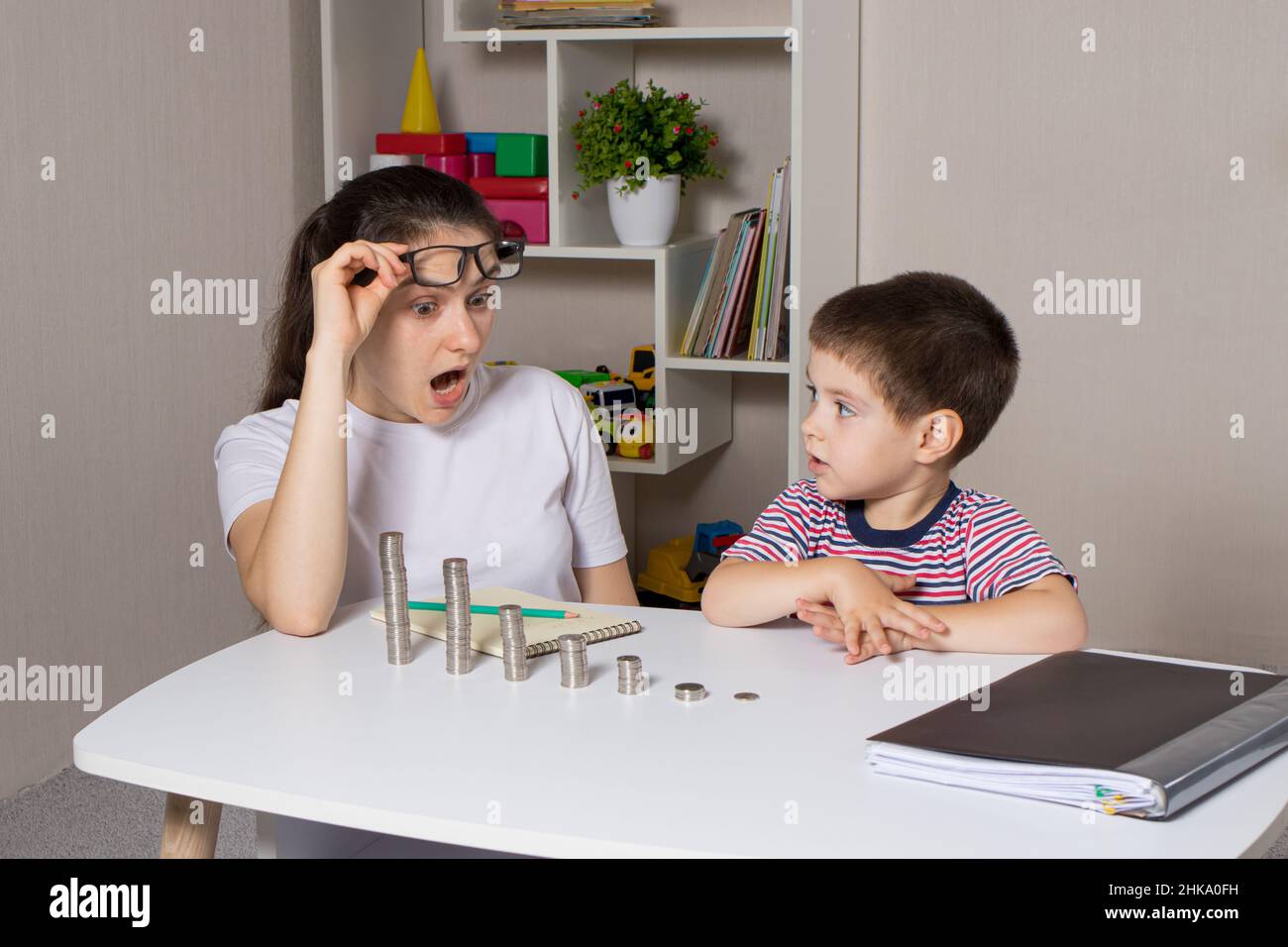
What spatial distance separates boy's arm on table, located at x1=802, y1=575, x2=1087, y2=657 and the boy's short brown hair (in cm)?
19

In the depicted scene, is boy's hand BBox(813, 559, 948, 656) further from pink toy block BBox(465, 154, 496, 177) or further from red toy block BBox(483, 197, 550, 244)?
pink toy block BBox(465, 154, 496, 177)

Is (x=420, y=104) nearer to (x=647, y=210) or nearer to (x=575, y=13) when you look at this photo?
(x=575, y=13)

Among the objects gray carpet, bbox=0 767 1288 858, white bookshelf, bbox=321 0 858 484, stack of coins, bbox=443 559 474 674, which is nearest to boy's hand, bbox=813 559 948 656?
stack of coins, bbox=443 559 474 674

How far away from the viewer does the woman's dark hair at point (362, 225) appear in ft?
5.08

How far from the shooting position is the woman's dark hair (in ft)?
5.08

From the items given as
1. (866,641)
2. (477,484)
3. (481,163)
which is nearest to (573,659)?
(866,641)

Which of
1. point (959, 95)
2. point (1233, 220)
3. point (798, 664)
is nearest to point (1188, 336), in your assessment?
point (1233, 220)

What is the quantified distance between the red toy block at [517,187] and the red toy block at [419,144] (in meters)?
0.09

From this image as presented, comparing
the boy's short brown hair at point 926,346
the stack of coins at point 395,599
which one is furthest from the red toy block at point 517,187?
the stack of coins at point 395,599

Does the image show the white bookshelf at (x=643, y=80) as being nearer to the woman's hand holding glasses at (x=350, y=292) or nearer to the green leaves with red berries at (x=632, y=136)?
the green leaves with red berries at (x=632, y=136)

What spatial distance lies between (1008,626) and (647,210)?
63.3 inches

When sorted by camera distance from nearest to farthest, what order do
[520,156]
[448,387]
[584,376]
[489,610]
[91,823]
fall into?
[489,610]
[448,387]
[91,823]
[520,156]
[584,376]

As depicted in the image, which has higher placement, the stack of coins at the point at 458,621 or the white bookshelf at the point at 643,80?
the white bookshelf at the point at 643,80

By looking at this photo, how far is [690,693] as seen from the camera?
113 centimetres
